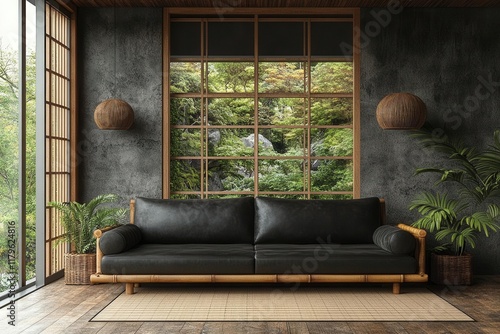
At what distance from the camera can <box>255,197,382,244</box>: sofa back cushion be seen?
614cm

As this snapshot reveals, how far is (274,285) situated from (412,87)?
8.33 feet

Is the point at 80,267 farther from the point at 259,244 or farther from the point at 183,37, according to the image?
the point at 183,37

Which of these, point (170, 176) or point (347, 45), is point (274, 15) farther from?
point (170, 176)

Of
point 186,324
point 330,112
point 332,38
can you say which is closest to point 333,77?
point 330,112

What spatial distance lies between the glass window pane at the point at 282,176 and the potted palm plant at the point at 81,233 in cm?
212

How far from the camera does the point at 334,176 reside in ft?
25.4

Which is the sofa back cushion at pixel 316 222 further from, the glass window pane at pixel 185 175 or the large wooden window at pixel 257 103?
the glass window pane at pixel 185 175

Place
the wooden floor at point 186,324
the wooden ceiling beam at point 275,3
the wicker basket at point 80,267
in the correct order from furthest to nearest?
1. the wooden ceiling beam at point 275,3
2. the wicker basket at point 80,267
3. the wooden floor at point 186,324

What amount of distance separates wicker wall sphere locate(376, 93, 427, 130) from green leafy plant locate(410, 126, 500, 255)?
0.33 m

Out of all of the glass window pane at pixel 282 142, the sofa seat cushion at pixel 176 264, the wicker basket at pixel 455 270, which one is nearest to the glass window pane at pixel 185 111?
the glass window pane at pixel 282 142

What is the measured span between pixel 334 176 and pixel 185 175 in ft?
5.97

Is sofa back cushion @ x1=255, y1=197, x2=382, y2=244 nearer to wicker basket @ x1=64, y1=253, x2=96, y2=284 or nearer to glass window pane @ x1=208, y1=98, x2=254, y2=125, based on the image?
wicker basket @ x1=64, y1=253, x2=96, y2=284

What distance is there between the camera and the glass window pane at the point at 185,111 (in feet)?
23.1

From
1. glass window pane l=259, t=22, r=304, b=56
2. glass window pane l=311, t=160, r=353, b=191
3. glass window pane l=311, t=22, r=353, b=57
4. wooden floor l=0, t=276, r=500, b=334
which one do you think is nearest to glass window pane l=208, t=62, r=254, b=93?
glass window pane l=259, t=22, r=304, b=56
